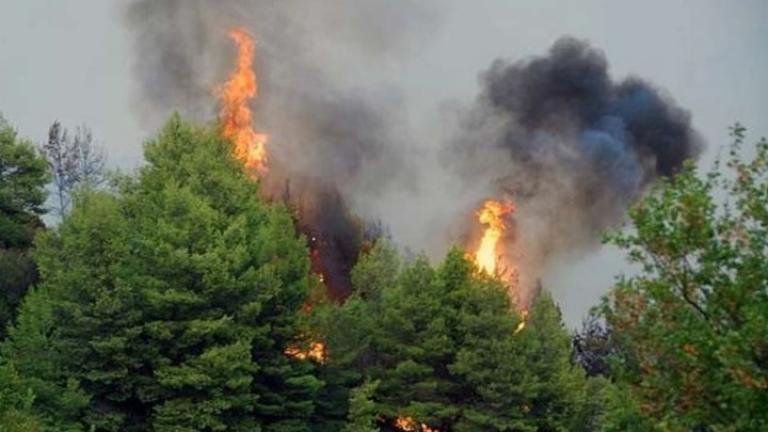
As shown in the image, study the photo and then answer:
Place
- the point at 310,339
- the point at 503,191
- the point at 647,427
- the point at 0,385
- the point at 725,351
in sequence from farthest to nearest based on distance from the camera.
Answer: the point at 503,191, the point at 310,339, the point at 0,385, the point at 647,427, the point at 725,351

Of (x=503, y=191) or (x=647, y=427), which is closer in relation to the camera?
(x=647, y=427)

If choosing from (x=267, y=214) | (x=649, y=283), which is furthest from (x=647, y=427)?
(x=267, y=214)

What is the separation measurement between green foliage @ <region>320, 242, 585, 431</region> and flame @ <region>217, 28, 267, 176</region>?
2531 centimetres

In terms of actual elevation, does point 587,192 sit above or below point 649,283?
above

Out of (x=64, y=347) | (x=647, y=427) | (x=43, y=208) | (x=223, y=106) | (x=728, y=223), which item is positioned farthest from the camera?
(x=223, y=106)

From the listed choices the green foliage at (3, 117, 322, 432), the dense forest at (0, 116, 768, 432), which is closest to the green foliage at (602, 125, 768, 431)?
the dense forest at (0, 116, 768, 432)

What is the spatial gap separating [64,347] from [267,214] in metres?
13.6

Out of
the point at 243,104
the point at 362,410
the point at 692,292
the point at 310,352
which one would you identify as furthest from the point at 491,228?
the point at 692,292

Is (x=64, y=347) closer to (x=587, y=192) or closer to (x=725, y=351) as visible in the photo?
(x=725, y=351)

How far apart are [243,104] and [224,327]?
43.0 meters

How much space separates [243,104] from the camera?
9075 cm

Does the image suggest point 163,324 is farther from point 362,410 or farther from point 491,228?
point 491,228

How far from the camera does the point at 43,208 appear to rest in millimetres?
65125

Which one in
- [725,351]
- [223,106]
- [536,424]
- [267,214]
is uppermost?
[223,106]
